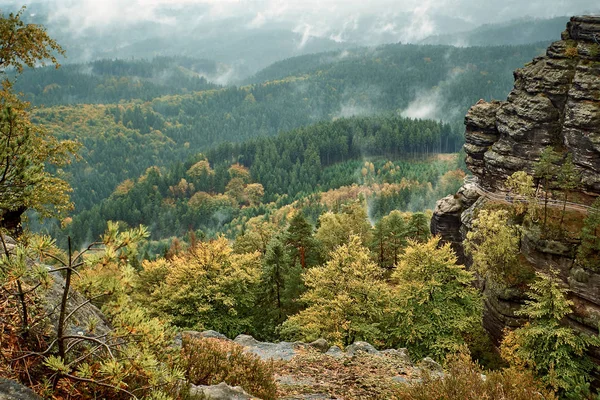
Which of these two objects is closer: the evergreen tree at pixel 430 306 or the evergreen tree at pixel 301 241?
the evergreen tree at pixel 430 306

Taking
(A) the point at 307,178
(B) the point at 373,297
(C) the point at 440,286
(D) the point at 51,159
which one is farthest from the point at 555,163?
(A) the point at 307,178

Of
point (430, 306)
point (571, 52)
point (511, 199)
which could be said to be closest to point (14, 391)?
point (430, 306)

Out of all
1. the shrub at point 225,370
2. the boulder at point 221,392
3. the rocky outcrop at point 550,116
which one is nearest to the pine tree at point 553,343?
the rocky outcrop at point 550,116

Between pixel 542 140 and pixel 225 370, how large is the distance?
2061 inches

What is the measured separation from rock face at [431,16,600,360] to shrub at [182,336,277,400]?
105 ft

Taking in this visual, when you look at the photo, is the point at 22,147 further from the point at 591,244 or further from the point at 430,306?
the point at 591,244

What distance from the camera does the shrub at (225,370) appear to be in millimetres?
13500

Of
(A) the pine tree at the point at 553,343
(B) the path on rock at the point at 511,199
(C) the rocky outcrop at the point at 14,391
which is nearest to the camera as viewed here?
(C) the rocky outcrop at the point at 14,391

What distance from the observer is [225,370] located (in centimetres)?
1424

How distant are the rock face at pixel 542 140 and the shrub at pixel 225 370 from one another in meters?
32.1

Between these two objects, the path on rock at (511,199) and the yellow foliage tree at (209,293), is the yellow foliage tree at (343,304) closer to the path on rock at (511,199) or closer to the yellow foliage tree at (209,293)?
the yellow foliage tree at (209,293)

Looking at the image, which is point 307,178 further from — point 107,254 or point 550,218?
point 107,254

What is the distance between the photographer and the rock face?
3938cm

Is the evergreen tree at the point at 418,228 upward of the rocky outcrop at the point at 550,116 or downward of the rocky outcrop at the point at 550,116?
downward
